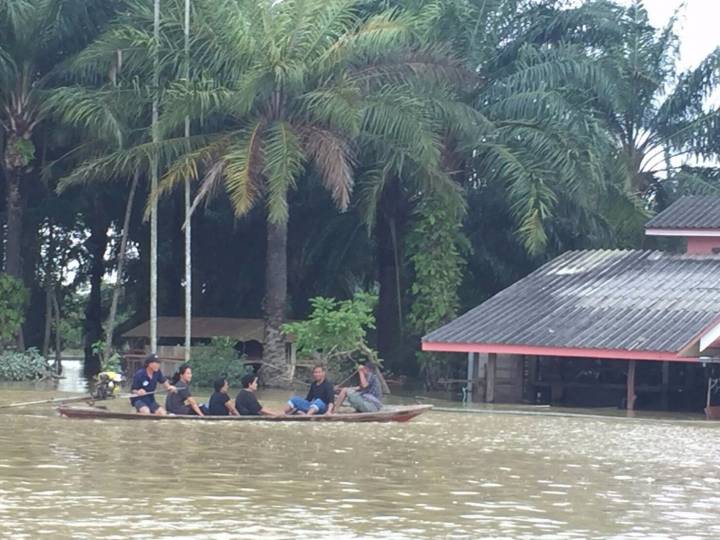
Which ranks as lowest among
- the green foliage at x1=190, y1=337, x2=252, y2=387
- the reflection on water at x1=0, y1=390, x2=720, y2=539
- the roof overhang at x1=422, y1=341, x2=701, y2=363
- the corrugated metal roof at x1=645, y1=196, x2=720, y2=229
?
the reflection on water at x1=0, y1=390, x2=720, y2=539

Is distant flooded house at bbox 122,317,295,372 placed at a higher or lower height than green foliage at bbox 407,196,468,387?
lower

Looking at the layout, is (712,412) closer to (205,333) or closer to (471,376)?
(471,376)

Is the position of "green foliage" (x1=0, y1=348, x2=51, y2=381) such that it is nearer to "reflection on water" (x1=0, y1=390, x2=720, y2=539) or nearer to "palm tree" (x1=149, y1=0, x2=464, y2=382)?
"palm tree" (x1=149, y1=0, x2=464, y2=382)

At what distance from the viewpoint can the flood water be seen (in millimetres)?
13242

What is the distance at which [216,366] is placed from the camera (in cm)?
3497

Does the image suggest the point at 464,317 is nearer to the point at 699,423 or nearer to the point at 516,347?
the point at 516,347

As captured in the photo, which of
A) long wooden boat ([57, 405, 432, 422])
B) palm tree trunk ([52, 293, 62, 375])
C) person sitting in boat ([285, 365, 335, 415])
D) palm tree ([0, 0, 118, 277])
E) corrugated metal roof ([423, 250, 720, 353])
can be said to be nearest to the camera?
long wooden boat ([57, 405, 432, 422])

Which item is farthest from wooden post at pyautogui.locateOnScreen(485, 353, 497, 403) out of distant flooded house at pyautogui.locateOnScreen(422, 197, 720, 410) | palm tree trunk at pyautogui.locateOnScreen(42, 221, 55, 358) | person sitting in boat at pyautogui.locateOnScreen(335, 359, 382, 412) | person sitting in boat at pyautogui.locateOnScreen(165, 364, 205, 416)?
palm tree trunk at pyautogui.locateOnScreen(42, 221, 55, 358)

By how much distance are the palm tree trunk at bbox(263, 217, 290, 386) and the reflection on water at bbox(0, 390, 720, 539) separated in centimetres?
1137

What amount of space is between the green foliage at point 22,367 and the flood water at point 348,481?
10.4 meters

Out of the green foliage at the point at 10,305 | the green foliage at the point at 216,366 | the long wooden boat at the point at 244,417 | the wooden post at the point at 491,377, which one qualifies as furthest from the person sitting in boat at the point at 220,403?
the green foliage at the point at 10,305

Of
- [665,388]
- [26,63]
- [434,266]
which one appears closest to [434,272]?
[434,266]

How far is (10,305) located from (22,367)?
82.4 inches

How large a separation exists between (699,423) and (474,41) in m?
13.3
